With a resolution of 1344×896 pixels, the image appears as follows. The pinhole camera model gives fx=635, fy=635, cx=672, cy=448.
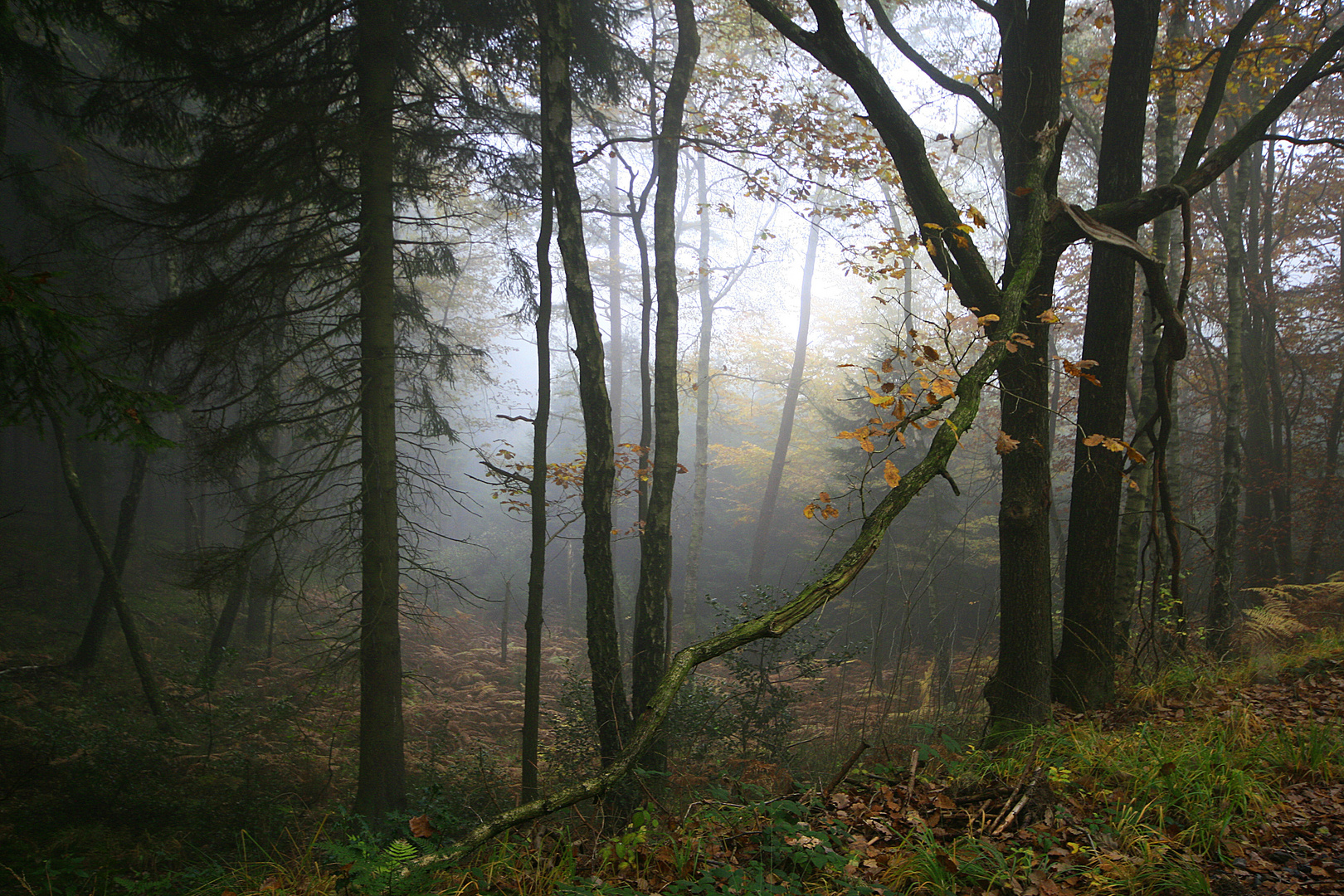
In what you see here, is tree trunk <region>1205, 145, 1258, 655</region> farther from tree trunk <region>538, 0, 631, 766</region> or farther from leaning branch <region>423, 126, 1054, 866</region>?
leaning branch <region>423, 126, 1054, 866</region>

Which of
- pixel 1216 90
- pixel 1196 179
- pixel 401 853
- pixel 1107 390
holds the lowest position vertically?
pixel 401 853

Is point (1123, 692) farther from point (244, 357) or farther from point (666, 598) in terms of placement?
point (244, 357)

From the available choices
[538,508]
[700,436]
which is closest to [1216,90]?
[538,508]

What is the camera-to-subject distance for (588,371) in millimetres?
6184

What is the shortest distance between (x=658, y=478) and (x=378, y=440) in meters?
2.83

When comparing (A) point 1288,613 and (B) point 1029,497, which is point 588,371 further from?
(A) point 1288,613

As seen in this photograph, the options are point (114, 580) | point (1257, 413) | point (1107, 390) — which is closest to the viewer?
point (1107, 390)

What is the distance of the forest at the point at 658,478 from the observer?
107 inches

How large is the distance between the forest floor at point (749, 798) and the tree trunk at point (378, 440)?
44 centimetres

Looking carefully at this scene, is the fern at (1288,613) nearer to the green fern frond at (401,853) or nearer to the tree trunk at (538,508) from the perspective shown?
the tree trunk at (538,508)

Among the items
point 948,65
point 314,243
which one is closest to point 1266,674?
point 314,243

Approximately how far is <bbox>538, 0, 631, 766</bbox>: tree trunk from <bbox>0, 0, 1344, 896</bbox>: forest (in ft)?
0.14

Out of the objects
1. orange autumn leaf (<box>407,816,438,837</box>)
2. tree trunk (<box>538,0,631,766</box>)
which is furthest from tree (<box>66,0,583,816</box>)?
orange autumn leaf (<box>407,816,438,837</box>)

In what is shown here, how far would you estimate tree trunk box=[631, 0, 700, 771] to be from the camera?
6.29 m
